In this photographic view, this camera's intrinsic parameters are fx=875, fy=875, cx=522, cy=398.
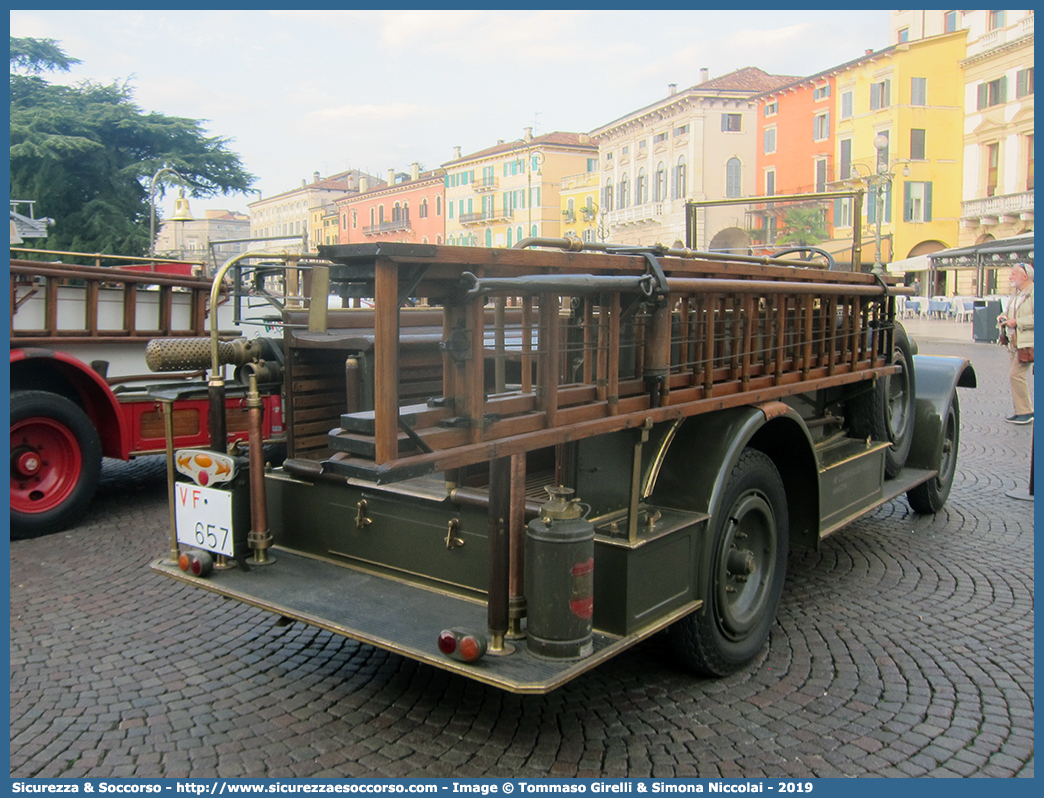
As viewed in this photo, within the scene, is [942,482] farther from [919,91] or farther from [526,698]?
[919,91]

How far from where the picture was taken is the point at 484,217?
61.4 meters

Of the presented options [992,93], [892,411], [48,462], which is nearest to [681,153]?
[992,93]

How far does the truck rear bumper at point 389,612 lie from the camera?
2834 mm

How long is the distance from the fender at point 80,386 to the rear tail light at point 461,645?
4.42 metres

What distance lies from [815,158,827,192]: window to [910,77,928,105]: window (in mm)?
5202

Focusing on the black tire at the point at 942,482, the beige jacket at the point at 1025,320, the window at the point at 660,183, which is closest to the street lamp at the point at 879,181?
the black tire at the point at 942,482

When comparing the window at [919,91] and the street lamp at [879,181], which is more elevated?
the window at [919,91]

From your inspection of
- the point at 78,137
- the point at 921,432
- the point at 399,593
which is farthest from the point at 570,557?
the point at 78,137

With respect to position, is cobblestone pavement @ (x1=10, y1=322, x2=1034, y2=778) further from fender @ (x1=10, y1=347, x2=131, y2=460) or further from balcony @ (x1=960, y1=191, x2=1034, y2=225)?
balcony @ (x1=960, y1=191, x2=1034, y2=225)

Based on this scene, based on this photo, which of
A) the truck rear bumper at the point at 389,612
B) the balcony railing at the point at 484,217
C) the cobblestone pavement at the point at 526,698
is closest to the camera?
the truck rear bumper at the point at 389,612

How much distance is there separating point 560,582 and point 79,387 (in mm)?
4937

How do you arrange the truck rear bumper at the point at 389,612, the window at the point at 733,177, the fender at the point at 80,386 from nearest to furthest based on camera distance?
the truck rear bumper at the point at 389,612, the fender at the point at 80,386, the window at the point at 733,177

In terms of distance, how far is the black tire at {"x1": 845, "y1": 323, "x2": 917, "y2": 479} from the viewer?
5.47m

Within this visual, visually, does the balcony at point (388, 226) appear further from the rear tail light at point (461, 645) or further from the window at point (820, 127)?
the rear tail light at point (461, 645)
